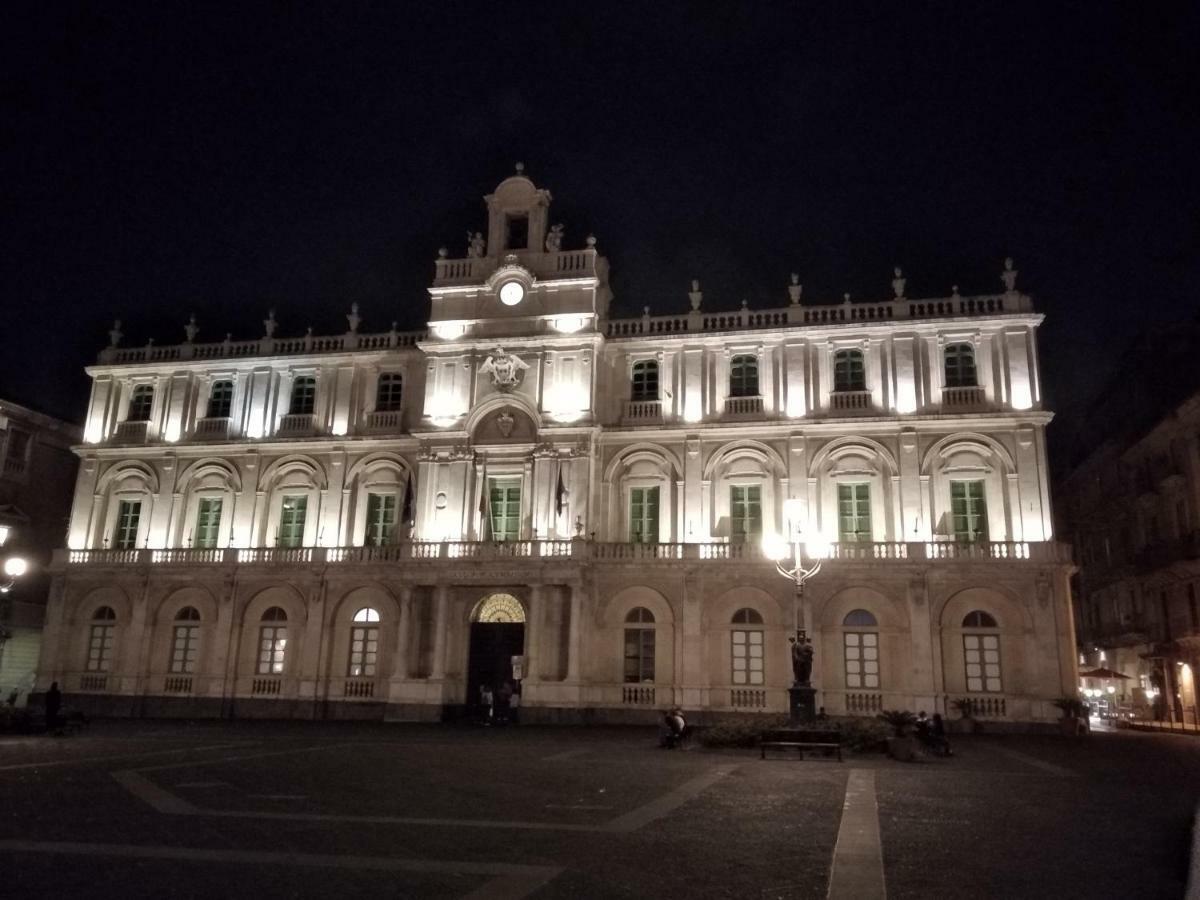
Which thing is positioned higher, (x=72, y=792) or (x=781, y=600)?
(x=781, y=600)

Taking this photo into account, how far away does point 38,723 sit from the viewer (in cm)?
2770

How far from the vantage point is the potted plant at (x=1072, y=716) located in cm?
3128

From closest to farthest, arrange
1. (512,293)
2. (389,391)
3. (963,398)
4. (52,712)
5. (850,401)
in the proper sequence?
(52,712) < (963,398) < (850,401) < (512,293) < (389,391)

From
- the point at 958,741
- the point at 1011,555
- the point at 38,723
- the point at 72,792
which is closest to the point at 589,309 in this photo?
the point at 1011,555

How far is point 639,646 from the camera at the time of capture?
35656 mm

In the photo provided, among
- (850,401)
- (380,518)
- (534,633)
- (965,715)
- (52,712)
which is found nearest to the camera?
(52,712)

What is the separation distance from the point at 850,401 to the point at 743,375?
169 inches

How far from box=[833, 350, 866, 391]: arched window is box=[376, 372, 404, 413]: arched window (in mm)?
18069

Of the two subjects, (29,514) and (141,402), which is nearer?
(141,402)

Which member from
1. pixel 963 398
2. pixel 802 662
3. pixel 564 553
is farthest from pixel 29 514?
pixel 963 398

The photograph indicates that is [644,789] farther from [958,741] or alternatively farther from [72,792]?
[958,741]

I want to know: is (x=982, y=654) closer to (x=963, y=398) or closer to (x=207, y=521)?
(x=963, y=398)

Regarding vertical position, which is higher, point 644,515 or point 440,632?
point 644,515

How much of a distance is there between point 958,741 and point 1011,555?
305 inches
